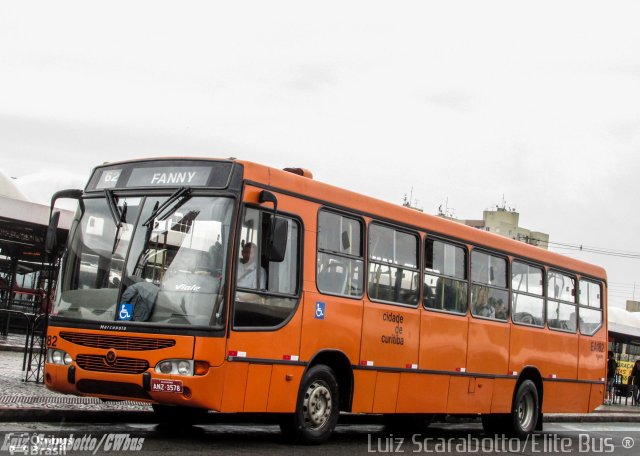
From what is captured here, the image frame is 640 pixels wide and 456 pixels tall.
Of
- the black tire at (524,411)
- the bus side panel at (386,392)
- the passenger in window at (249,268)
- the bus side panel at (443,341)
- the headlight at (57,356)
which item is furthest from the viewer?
the black tire at (524,411)

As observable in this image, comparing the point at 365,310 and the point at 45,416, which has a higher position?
the point at 365,310

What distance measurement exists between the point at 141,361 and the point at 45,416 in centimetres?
205

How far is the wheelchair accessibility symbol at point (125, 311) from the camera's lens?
10.8m

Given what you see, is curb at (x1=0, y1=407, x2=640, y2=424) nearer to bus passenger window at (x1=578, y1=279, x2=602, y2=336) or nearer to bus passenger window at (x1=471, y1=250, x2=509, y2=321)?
bus passenger window at (x1=471, y1=250, x2=509, y2=321)

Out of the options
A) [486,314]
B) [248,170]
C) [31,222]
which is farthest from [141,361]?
[31,222]

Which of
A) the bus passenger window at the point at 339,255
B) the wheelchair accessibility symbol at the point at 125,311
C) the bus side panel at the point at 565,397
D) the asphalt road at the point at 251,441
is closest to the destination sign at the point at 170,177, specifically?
the wheelchair accessibility symbol at the point at 125,311

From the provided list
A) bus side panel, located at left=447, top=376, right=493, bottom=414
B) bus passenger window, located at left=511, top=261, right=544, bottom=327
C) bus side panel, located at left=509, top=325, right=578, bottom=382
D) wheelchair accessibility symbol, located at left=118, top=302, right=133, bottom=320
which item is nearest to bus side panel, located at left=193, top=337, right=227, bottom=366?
wheelchair accessibility symbol, located at left=118, top=302, right=133, bottom=320

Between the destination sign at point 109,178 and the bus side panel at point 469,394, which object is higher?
the destination sign at point 109,178

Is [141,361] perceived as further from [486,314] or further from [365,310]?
[486,314]

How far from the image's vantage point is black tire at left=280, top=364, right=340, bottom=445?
11.9 m

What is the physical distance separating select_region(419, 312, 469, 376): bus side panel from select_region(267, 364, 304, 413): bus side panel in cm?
313

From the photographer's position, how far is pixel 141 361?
10.6 m

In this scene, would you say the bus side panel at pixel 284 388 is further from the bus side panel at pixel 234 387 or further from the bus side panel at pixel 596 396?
the bus side panel at pixel 596 396

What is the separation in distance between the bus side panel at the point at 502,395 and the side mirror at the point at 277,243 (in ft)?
21.3
